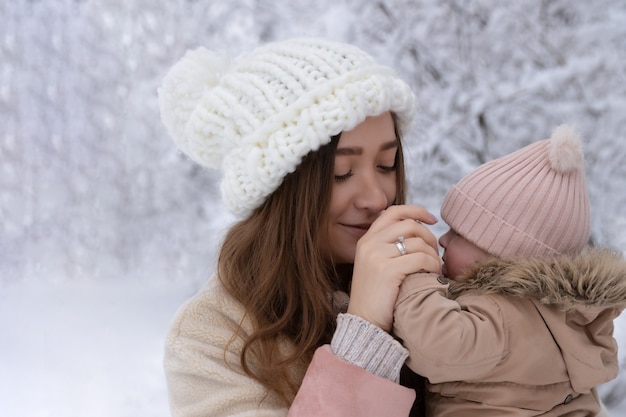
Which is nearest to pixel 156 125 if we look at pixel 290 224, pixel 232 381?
pixel 290 224

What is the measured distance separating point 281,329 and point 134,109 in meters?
2.01

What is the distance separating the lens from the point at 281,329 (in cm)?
130

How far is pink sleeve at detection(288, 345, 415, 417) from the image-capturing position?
1.07 meters

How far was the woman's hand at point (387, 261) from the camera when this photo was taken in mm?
1101

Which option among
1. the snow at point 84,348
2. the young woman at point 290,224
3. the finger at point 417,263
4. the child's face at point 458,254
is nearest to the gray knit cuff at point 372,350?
the young woman at point 290,224

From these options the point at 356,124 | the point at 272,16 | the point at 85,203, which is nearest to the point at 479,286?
the point at 356,124

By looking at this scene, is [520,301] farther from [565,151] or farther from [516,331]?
[565,151]

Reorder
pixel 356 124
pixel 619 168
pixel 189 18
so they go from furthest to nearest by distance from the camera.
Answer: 1. pixel 189 18
2. pixel 619 168
3. pixel 356 124

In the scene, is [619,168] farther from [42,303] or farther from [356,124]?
[42,303]

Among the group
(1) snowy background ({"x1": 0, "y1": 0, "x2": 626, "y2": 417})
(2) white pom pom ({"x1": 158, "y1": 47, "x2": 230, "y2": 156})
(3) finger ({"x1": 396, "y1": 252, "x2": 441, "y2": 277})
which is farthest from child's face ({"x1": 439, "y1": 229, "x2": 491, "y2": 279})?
(1) snowy background ({"x1": 0, "y1": 0, "x2": 626, "y2": 417})

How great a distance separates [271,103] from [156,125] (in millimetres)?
1908

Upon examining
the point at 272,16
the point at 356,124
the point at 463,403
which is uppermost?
the point at 272,16

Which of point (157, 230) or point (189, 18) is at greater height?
point (189, 18)

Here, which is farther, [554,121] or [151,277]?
[151,277]
